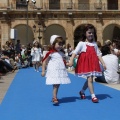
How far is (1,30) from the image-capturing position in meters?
34.3

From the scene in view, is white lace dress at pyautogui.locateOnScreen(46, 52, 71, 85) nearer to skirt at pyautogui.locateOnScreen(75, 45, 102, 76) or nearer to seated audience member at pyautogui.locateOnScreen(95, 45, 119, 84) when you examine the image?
skirt at pyautogui.locateOnScreen(75, 45, 102, 76)

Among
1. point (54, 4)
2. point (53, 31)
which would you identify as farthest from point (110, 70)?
point (53, 31)

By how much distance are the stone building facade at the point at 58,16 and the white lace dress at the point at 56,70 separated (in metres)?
26.4

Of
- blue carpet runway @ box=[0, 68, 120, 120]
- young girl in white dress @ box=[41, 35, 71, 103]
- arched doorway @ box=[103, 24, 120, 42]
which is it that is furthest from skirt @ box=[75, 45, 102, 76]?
arched doorway @ box=[103, 24, 120, 42]

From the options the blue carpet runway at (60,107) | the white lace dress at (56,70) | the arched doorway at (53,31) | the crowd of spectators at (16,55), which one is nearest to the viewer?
the blue carpet runway at (60,107)

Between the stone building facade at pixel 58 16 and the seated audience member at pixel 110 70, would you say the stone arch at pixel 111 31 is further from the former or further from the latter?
the seated audience member at pixel 110 70

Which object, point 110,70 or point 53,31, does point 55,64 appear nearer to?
point 110,70

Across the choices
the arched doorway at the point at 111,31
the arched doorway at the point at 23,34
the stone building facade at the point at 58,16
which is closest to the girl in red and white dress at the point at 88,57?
the stone building facade at the point at 58,16

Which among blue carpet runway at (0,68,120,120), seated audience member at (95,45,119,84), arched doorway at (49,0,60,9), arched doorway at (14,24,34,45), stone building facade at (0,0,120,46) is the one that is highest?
arched doorway at (49,0,60,9)

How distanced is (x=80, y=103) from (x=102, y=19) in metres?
28.2

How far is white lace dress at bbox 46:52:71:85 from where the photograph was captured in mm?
7551

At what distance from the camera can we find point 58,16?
3484cm

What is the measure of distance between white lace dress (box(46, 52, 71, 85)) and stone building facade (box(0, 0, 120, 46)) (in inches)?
1040

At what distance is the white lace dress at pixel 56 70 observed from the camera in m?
7.55
